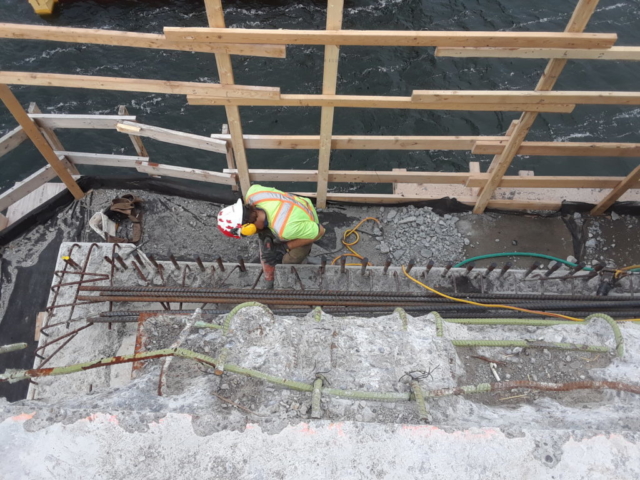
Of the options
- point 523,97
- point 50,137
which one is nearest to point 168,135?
point 50,137

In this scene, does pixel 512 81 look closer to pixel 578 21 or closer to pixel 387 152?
pixel 387 152

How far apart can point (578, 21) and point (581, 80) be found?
7.39 metres

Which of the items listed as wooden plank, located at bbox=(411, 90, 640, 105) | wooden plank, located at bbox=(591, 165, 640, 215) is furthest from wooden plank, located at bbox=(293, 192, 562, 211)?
wooden plank, located at bbox=(411, 90, 640, 105)

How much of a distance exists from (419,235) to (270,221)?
2.74 meters

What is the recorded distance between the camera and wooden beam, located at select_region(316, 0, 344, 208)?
4.28m

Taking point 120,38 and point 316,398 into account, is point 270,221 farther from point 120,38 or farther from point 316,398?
point 316,398

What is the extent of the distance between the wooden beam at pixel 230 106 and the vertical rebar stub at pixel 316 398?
135 inches

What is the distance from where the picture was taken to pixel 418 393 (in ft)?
9.23

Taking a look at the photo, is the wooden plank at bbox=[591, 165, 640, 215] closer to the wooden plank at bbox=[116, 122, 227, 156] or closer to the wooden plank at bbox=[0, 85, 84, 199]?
the wooden plank at bbox=[116, 122, 227, 156]

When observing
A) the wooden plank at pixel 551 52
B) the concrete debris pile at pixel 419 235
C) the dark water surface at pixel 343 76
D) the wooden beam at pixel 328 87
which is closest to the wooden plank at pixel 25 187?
the dark water surface at pixel 343 76

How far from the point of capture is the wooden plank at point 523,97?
5.13m

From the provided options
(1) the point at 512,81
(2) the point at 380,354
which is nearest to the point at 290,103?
(2) the point at 380,354

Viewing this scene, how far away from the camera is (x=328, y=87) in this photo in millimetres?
5059

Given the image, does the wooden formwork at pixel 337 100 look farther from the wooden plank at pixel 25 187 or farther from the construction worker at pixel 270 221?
the construction worker at pixel 270 221
